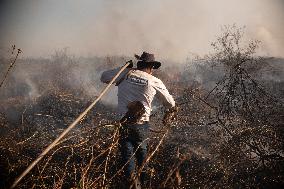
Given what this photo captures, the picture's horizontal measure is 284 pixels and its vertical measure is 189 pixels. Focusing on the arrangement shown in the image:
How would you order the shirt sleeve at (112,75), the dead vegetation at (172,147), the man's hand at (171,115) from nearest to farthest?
the dead vegetation at (172,147)
the man's hand at (171,115)
the shirt sleeve at (112,75)

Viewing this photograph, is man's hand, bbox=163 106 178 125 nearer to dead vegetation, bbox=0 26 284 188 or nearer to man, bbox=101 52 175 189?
dead vegetation, bbox=0 26 284 188

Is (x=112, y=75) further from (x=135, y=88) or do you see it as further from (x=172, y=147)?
(x=172, y=147)

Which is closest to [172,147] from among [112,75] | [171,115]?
[171,115]

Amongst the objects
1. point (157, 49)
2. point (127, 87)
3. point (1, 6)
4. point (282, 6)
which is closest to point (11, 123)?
point (127, 87)

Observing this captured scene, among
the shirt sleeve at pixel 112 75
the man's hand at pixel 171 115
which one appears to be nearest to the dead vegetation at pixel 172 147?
the man's hand at pixel 171 115

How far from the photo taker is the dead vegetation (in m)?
3.53

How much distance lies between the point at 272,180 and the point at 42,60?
1391cm

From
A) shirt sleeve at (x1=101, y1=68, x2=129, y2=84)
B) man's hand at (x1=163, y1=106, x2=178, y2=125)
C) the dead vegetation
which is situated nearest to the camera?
the dead vegetation

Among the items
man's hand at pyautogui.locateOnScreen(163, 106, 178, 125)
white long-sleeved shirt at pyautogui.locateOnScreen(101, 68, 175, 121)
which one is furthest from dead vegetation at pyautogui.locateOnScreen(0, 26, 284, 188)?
white long-sleeved shirt at pyautogui.locateOnScreen(101, 68, 175, 121)

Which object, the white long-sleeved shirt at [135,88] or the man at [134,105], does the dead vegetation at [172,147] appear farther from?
the white long-sleeved shirt at [135,88]

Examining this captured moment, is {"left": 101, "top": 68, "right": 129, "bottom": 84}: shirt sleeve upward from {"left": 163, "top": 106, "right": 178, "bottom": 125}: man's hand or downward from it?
upward

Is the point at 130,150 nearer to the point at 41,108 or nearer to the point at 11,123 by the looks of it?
the point at 11,123

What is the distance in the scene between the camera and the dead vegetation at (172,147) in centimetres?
353

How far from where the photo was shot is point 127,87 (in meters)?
4.02
